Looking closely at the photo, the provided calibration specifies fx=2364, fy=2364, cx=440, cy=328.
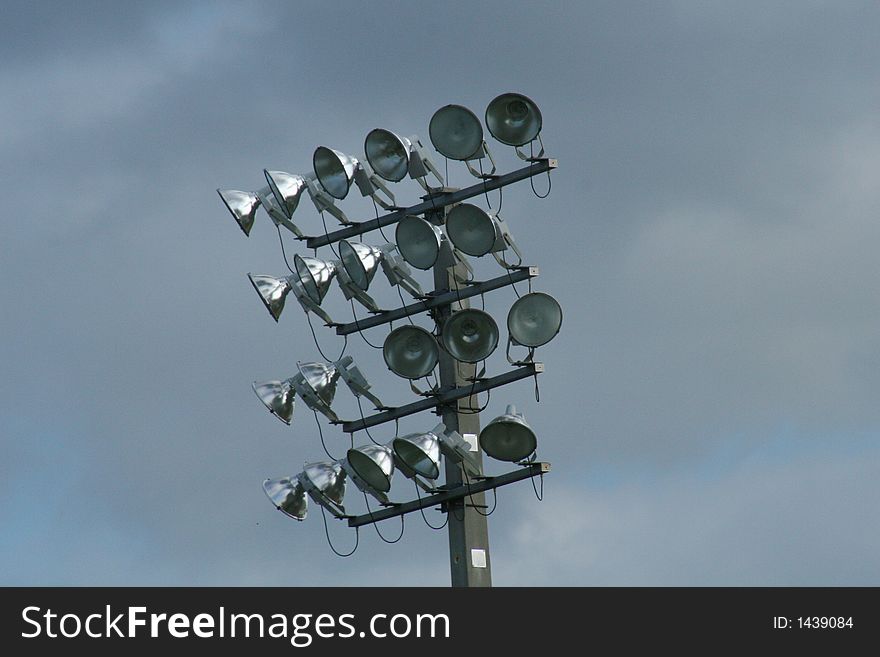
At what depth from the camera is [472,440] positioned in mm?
30375

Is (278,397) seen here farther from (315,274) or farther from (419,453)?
(419,453)

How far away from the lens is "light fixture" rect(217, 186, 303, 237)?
31203 millimetres

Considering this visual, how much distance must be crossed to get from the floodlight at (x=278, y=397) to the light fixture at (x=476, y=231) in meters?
3.21

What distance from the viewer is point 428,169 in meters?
30.7

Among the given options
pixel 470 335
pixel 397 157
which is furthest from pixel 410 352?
pixel 397 157

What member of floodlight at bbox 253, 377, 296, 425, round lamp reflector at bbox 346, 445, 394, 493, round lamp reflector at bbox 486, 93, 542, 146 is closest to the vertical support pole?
round lamp reflector at bbox 346, 445, 394, 493

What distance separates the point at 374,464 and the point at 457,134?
14.2ft

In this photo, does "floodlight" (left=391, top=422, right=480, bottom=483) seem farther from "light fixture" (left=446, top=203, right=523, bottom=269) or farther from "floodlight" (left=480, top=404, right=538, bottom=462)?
"light fixture" (left=446, top=203, right=523, bottom=269)

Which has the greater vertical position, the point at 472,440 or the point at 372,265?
the point at 372,265

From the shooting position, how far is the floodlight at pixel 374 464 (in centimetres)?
2966

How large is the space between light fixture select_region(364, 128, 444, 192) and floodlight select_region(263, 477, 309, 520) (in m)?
4.21

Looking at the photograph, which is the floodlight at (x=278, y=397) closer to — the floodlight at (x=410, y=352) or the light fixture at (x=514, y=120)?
the floodlight at (x=410, y=352)
